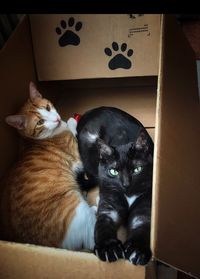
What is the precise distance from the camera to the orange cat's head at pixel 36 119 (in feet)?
4.35

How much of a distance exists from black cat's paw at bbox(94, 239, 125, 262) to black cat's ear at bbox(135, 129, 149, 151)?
29 centimetres

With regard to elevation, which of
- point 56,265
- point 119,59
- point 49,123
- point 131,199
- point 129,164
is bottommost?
point 56,265

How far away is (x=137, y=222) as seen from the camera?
1062 mm

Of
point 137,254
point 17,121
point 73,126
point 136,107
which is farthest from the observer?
point 136,107

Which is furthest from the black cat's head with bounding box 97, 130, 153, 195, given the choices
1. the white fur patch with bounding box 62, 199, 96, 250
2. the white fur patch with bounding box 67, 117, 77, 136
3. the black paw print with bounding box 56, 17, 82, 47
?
the black paw print with bounding box 56, 17, 82, 47

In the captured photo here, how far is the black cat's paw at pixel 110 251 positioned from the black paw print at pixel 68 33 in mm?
765

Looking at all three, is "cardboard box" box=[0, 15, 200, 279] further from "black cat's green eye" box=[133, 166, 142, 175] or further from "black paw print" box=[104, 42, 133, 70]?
"black cat's green eye" box=[133, 166, 142, 175]

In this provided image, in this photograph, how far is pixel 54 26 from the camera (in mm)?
1377

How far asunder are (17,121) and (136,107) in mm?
570

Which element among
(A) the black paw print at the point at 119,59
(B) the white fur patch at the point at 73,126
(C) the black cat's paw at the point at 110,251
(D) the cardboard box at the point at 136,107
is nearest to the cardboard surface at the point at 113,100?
(D) the cardboard box at the point at 136,107

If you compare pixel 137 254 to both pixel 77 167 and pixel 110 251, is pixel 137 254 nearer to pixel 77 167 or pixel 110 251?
pixel 110 251

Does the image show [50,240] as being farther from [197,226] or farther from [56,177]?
[197,226]

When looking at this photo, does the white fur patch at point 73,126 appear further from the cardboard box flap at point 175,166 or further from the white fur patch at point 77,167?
the cardboard box flap at point 175,166

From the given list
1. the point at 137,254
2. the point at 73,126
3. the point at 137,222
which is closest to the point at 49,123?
the point at 73,126
